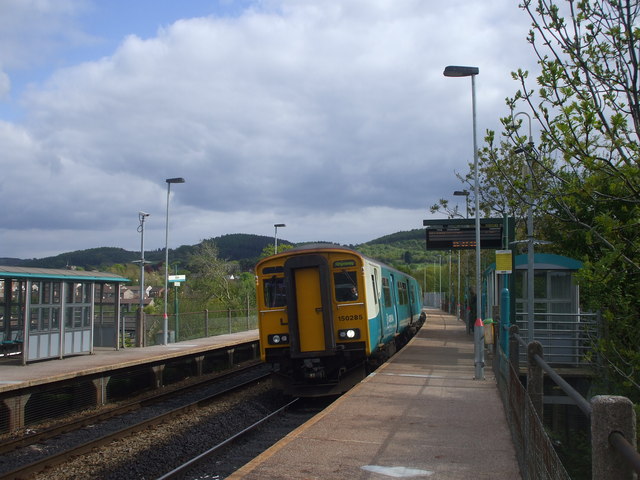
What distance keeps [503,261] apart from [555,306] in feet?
7.83

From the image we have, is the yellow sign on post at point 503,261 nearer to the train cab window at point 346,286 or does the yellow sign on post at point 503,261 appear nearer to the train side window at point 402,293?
the train cab window at point 346,286

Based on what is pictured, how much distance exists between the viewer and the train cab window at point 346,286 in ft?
43.8

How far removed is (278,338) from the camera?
13.5m

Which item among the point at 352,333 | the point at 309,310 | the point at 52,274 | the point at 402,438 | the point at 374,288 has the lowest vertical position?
the point at 402,438

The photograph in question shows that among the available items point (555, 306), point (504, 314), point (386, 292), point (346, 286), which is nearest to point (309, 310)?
point (346, 286)

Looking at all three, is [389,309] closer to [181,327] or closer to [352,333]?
[352,333]

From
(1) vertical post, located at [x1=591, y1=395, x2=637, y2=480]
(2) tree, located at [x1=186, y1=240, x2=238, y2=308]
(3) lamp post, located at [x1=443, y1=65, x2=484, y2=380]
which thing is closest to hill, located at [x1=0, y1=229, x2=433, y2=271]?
(2) tree, located at [x1=186, y1=240, x2=238, y2=308]

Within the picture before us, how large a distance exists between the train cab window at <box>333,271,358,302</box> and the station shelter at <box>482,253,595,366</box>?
397 centimetres

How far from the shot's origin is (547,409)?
46.8 feet

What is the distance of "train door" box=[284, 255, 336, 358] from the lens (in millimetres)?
13047

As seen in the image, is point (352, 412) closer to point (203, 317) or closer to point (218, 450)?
point (218, 450)

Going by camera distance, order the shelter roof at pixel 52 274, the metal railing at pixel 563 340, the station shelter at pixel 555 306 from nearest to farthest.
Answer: the metal railing at pixel 563 340
the station shelter at pixel 555 306
the shelter roof at pixel 52 274

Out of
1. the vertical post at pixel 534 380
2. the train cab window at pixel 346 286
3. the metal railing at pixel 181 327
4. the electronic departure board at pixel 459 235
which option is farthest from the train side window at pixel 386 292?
the vertical post at pixel 534 380

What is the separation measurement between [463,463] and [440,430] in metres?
1.68
